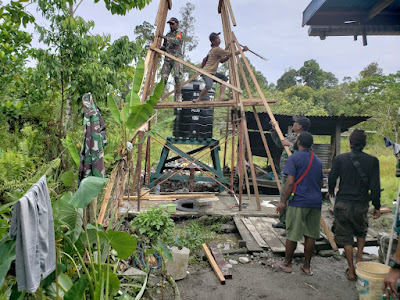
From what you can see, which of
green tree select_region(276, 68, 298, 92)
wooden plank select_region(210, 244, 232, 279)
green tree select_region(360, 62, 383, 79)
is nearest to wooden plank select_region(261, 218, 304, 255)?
wooden plank select_region(210, 244, 232, 279)

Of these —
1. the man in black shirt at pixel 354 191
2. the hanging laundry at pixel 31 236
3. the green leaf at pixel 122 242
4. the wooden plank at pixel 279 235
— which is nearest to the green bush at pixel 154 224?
the green leaf at pixel 122 242

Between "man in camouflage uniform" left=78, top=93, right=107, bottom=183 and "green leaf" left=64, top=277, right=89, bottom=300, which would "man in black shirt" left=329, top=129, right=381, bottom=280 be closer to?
"man in camouflage uniform" left=78, top=93, right=107, bottom=183

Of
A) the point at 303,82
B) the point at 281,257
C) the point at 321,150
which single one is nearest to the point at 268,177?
the point at 321,150

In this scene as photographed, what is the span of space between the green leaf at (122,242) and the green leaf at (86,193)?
1.92 feet

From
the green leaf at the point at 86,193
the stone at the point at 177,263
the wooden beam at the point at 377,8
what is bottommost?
the stone at the point at 177,263

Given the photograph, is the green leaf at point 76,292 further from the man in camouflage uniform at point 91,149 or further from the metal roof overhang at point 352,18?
the metal roof overhang at point 352,18

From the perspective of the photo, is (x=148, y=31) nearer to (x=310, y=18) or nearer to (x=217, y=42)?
(x=217, y=42)

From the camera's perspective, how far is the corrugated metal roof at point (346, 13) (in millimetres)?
3119

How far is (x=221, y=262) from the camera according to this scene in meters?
4.64

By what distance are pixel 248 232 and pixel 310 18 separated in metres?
3.86

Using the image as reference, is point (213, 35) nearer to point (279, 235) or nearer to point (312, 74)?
point (279, 235)

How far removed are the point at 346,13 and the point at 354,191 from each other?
7.51ft

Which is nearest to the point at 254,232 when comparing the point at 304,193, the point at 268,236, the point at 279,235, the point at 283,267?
the point at 268,236

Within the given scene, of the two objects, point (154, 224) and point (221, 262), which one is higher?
point (154, 224)
